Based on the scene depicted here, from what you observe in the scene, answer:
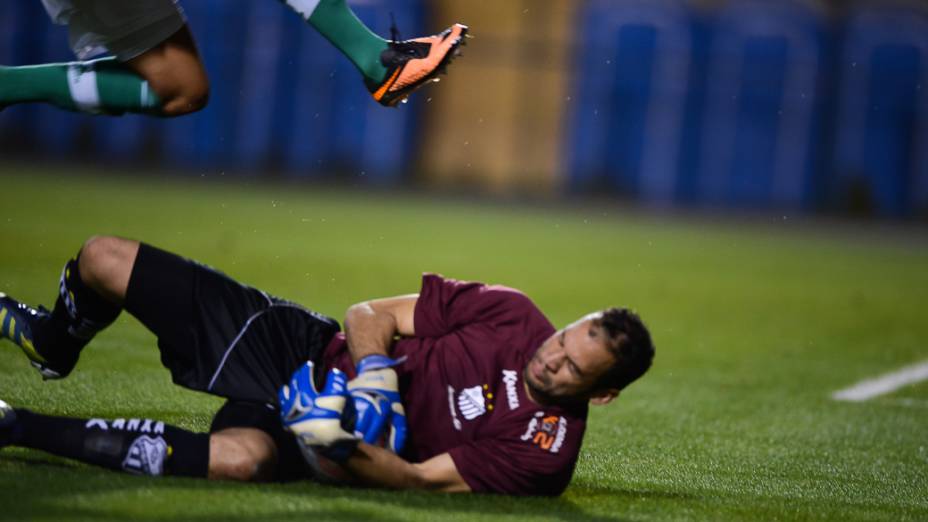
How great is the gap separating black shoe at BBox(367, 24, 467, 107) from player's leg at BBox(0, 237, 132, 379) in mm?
1060

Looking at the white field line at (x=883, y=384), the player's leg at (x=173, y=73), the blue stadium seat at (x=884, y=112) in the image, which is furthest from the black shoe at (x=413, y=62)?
the blue stadium seat at (x=884, y=112)

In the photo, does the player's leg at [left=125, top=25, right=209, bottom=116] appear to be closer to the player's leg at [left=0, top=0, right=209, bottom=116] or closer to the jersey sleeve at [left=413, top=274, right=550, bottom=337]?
→ the player's leg at [left=0, top=0, right=209, bottom=116]

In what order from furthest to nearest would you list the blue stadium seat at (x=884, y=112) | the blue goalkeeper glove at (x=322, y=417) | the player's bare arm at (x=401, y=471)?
the blue stadium seat at (x=884, y=112) < the player's bare arm at (x=401, y=471) < the blue goalkeeper glove at (x=322, y=417)

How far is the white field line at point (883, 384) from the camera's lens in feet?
25.1

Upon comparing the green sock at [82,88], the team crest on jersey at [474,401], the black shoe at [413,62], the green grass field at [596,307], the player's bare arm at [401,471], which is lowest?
the green grass field at [596,307]

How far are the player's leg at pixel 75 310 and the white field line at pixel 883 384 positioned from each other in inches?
170

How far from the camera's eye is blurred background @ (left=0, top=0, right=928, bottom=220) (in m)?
22.7

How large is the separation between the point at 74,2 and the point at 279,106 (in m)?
17.7

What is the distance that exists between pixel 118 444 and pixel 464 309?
120 centimetres

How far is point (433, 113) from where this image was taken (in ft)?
76.3

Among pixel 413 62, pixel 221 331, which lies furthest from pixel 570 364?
pixel 413 62

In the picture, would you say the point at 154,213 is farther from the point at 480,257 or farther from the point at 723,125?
the point at 723,125

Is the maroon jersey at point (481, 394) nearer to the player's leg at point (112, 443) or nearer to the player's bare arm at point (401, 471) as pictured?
the player's bare arm at point (401, 471)

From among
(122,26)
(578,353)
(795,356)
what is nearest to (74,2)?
(122,26)
